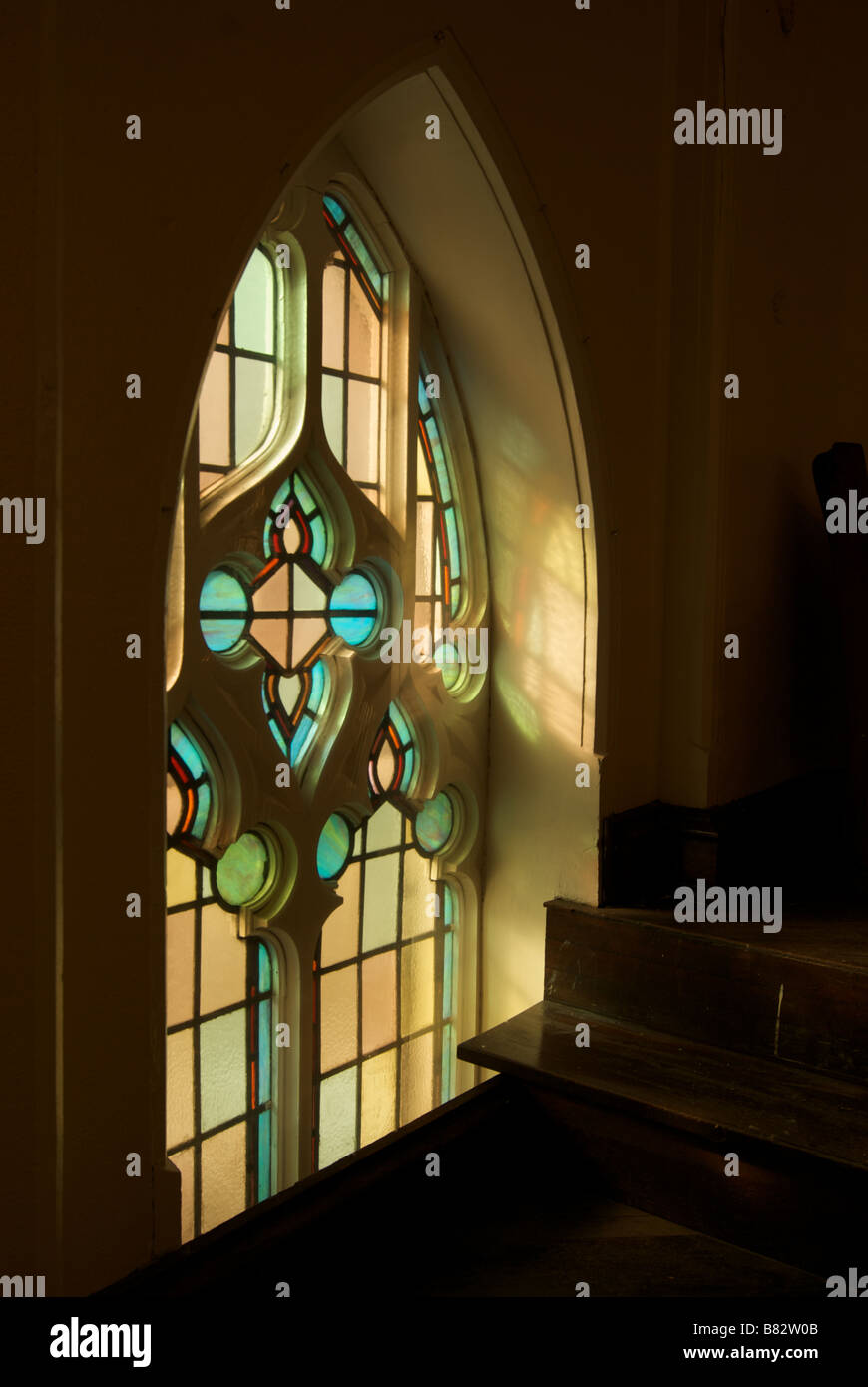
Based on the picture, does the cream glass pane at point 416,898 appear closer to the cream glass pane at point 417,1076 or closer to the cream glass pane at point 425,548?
the cream glass pane at point 417,1076

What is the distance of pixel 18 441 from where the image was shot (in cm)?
152

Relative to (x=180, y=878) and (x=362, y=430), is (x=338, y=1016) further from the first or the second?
(x=362, y=430)

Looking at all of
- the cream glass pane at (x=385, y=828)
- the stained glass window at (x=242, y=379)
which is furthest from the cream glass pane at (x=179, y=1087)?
the stained glass window at (x=242, y=379)

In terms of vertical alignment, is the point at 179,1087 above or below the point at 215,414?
below

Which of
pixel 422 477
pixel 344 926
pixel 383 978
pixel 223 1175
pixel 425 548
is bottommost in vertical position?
pixel 223 1175

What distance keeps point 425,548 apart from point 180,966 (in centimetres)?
107

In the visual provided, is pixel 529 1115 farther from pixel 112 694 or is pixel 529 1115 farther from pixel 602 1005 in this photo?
pixel 112 694

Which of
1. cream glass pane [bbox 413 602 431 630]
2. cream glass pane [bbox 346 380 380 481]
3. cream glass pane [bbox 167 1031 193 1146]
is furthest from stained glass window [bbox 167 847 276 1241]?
cream glass pane [bbox 346 380 380 481]

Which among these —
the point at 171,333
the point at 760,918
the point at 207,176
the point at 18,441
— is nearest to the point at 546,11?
the point at 207,176

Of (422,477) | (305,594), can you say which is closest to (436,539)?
(422,477)

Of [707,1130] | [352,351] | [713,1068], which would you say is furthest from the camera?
[352,351]

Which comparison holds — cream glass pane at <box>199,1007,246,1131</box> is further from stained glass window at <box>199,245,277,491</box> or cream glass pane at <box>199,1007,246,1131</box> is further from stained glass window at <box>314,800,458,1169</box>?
stained glass window at <box>199,245,277,491</box>

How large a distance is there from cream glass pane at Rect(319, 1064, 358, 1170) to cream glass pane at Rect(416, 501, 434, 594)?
1.06 meters

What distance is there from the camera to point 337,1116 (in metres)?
2.61
